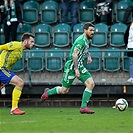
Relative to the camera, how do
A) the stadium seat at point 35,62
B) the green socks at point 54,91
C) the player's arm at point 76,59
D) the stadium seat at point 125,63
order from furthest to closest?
the stadium seat at point 35,62
the stadium seat at point 125,63
the green socks at point 54,91
the player's arm at point 76,59

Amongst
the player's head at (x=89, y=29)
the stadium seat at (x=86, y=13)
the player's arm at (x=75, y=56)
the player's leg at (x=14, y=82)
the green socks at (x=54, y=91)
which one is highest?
the player's head at (x=89, y=29)

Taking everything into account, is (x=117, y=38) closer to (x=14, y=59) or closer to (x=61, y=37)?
(x=61, y=37)

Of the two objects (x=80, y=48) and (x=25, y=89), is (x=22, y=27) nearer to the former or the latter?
(x=25, y=89)

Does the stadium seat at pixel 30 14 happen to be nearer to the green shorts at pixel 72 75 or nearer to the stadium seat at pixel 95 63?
the stadium seat at pixel 95 63

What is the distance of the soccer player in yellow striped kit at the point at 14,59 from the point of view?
48.4ft

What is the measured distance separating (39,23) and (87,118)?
363 inches

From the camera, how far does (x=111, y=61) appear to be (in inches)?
759

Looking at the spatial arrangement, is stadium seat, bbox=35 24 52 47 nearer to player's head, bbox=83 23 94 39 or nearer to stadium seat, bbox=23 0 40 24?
stadium seat, bbox=23 0 40 24

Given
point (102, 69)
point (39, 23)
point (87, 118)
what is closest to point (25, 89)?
point (102, 69)

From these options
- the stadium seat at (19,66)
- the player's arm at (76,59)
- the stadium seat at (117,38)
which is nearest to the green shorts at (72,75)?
the player's arm at (76,59)

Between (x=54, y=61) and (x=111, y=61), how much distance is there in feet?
5.57

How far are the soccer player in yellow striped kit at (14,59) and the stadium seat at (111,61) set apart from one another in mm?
4729

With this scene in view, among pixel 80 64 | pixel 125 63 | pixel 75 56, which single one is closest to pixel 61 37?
pixel 125 63

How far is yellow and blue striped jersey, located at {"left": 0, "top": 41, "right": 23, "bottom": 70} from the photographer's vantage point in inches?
579
